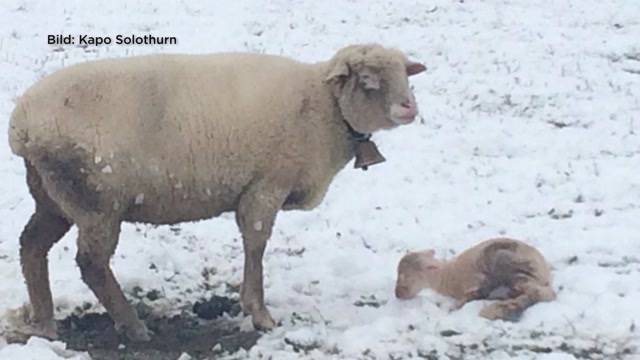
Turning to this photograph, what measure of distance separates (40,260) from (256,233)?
1.20 m

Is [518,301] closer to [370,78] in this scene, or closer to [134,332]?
[370,78]

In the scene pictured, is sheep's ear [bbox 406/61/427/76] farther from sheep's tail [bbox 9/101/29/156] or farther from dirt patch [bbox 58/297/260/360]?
sheep's tail [bbox 9/101/29/156]

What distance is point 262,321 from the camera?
695 centimetres

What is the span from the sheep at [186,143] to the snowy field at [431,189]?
509 millimetres

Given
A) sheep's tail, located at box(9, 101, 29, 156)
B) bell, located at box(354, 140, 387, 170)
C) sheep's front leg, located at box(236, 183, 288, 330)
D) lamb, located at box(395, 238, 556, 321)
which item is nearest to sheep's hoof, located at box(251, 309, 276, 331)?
sheep's front leg, located at box(236, 183, 288, 330)

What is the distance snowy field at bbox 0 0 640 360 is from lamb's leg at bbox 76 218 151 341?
1.31ft

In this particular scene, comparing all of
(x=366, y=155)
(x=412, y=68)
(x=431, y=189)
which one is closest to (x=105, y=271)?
(x=366, y=155)

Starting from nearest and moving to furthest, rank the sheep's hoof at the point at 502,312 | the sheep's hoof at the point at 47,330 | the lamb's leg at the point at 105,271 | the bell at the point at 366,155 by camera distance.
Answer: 1. the lamb's leg at the point at 105,271
2. the sheep's hoof at the point at 47,330
3. the sheep's hoof at the point at 502,312
4. the bell at the point at 366,155

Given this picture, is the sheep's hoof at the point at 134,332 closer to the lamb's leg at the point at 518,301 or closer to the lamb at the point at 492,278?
the lamb at the point at 492,278

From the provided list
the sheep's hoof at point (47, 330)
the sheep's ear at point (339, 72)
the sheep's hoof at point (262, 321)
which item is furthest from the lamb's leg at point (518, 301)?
the sheep's hoof at point (47, 330)

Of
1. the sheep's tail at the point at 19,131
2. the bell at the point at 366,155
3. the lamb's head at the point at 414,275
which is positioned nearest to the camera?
the sheep's tail at the point at 19,131

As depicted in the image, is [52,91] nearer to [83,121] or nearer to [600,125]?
[83,121]

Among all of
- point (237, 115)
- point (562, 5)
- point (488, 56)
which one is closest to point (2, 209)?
point (237, 115)

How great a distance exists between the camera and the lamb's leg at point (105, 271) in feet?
21.7
